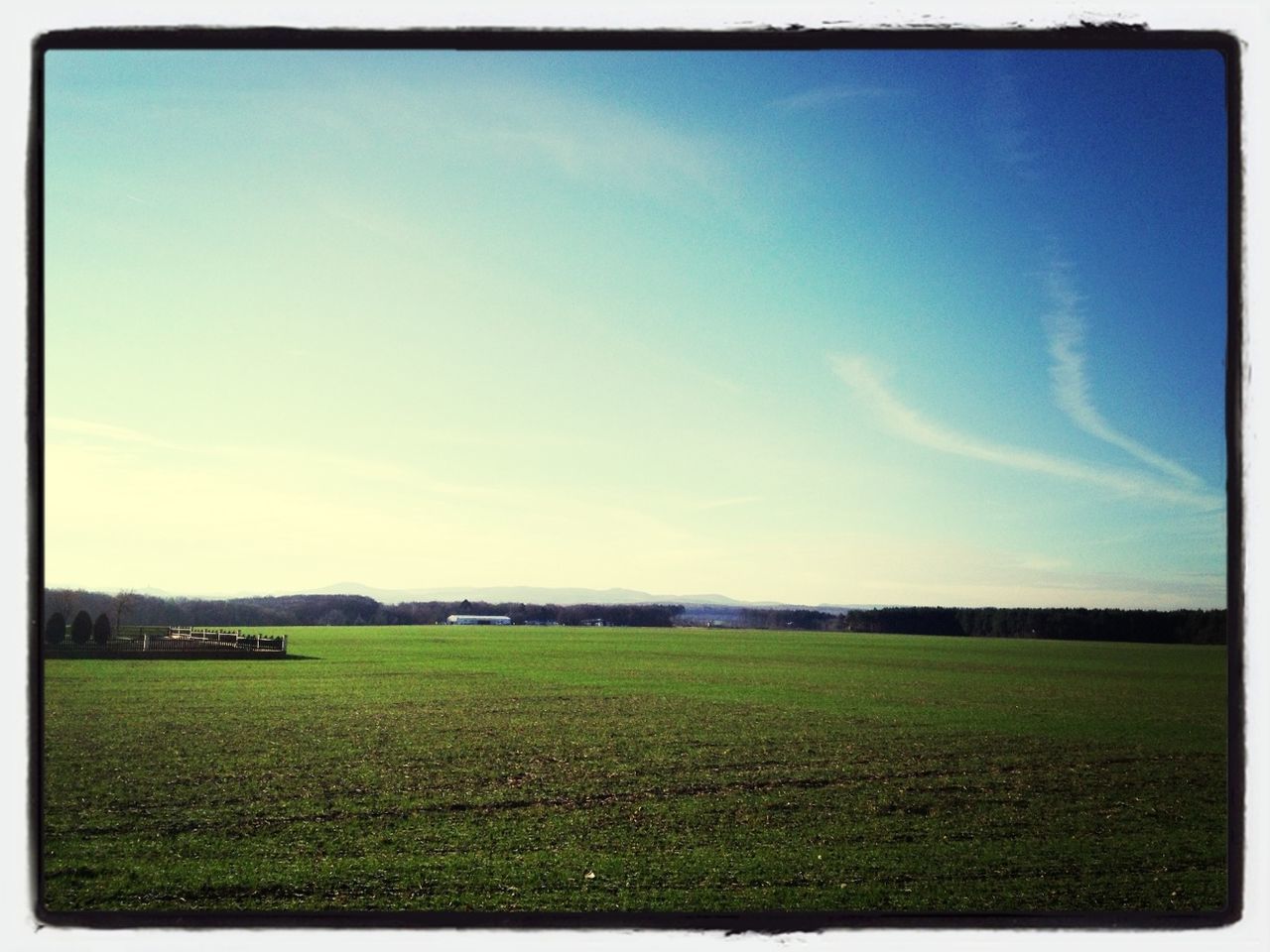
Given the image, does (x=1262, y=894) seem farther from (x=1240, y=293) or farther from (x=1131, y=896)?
(x=1131, y=896)

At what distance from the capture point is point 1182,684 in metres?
40.4

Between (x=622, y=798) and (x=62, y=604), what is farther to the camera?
(x=62, y=604)

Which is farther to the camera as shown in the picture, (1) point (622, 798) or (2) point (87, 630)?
(2) point (87, 630)

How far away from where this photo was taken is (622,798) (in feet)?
45.2

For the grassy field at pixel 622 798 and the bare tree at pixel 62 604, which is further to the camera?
the bare tree at pixel 62 604

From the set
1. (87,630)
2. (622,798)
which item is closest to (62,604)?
(87,630)

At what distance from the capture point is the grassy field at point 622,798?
9266mm

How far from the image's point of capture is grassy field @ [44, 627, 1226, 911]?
30.4 ft

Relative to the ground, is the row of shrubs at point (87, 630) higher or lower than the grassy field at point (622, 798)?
lower

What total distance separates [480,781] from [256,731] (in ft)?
26.7

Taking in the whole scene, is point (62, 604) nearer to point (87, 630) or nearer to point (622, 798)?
point (87, 630)

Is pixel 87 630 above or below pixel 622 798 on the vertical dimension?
below

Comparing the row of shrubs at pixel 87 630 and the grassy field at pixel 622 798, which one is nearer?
the grassy field at pixel 622 798

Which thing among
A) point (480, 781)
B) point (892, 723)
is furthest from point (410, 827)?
point (892, 723)
